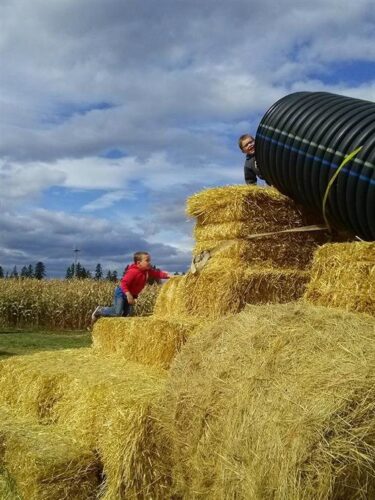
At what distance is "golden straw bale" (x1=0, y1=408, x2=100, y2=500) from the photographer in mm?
5098

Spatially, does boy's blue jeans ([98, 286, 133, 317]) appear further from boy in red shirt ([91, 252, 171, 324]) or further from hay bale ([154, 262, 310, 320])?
hay bale ([154, 262, 310, 320])

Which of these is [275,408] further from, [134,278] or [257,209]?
[134,278]

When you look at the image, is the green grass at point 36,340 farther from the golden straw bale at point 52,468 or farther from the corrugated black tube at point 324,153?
the corrugated black tube at point 324,153

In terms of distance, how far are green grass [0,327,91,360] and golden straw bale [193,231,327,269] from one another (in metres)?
9.00

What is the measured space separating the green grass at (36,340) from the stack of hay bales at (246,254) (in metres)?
8.73

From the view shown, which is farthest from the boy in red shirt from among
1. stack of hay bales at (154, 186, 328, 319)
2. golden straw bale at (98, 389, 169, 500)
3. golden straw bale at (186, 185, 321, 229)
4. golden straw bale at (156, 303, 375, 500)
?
golden straw bale at (156, 303, 375, 500)

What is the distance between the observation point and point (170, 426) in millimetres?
4652

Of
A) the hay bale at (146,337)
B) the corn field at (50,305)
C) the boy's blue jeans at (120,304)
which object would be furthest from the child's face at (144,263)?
the corn field at (50,305)

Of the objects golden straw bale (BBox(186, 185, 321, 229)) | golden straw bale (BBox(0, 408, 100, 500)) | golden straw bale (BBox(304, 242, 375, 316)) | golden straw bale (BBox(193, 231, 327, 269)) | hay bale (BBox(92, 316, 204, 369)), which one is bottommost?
golden straw bale (BBox(0, 408, 100, 500))

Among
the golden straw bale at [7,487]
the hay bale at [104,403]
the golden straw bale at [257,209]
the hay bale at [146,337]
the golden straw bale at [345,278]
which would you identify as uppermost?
the golden straw bale at [257,209]

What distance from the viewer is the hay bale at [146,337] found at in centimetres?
613

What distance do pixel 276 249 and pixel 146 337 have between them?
169 centimetres

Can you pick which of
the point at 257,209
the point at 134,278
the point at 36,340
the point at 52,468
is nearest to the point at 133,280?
the point at 134,278

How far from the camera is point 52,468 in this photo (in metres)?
5.10
